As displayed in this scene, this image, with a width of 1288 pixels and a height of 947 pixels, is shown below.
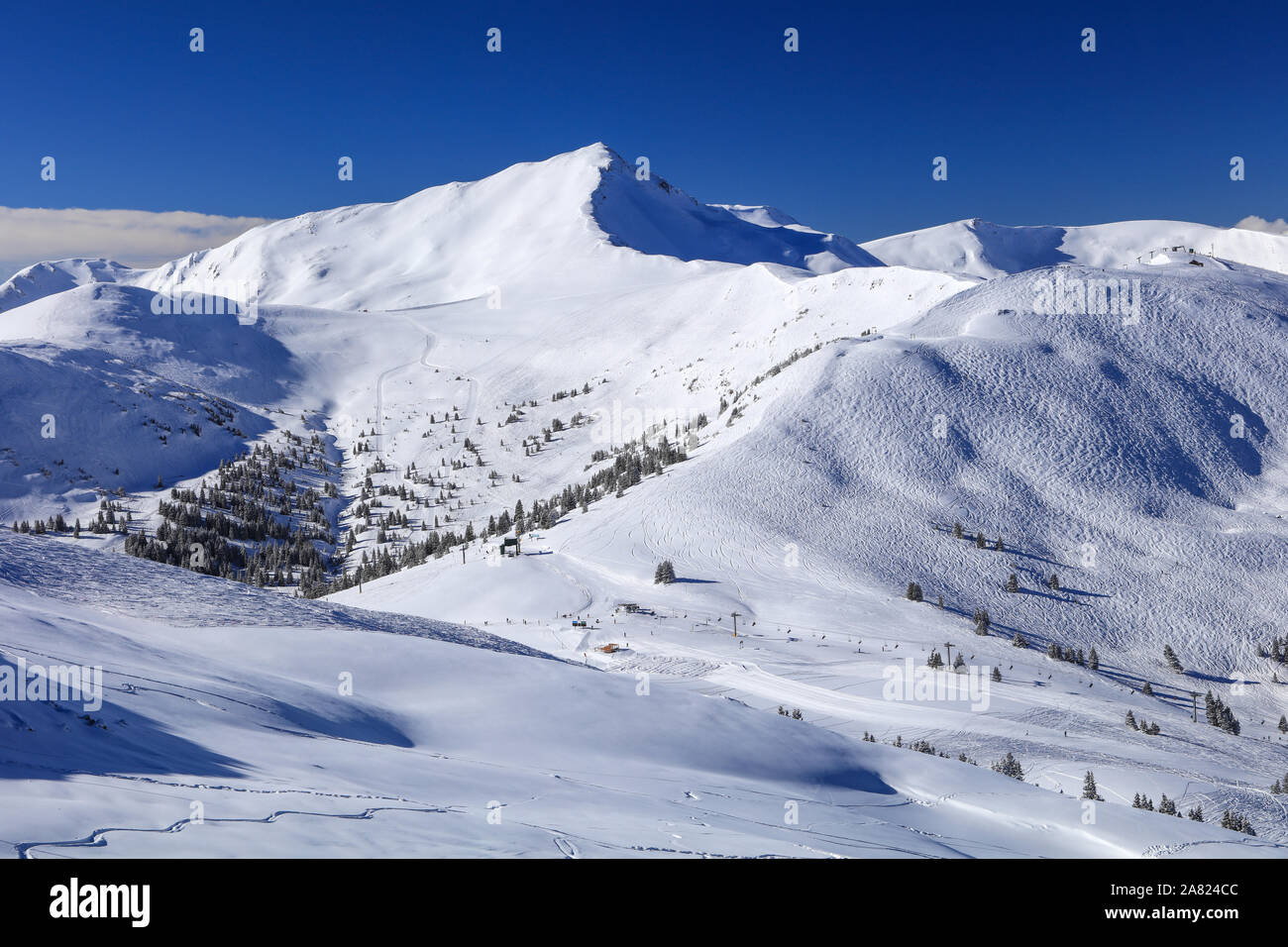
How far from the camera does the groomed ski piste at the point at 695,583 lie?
10.8m

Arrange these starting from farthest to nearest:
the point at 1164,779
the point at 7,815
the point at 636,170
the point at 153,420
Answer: the point at 636,170 → the point at 153,420 → the point at 1164,779 → the point at 7,815

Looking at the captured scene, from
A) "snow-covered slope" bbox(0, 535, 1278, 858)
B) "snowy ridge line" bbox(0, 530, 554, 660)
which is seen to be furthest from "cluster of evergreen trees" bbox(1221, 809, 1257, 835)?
"snowy ridge line" bbox(0, 530, 554, 660)

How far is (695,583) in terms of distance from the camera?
37.9 metres

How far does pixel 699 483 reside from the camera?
46781mm

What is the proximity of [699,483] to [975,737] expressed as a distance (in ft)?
78.3

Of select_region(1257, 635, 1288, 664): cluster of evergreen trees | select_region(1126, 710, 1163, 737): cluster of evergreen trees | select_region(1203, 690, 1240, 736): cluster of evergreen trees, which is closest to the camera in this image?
select_region(1126, 710, 1163, 737): cluster of evergreen trees

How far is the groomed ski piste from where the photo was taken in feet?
35.6

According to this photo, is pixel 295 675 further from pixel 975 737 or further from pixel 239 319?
pixel 239 319
